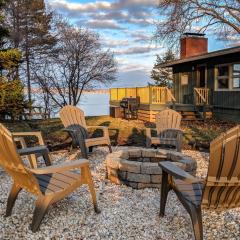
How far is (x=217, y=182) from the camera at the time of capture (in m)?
2.59

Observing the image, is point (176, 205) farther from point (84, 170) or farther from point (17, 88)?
point (17, 88)

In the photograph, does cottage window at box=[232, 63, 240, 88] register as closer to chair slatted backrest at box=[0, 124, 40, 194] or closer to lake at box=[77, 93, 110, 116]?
lake at box=[77, 93, 110, 116]

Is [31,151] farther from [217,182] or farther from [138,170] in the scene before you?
[217,182]

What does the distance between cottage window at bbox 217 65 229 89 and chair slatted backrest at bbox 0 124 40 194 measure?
42.0 feet

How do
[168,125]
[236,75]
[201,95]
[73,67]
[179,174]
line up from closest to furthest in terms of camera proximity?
[179,174] < [168,125] < [236,75] < [201,95] < [73,67]

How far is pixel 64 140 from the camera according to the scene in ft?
27.0

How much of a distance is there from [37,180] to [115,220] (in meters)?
0.87

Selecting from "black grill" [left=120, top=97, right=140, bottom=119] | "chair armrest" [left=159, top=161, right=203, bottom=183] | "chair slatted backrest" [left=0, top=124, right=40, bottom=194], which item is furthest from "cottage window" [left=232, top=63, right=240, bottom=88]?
"chair slatted backrest" [left=0, top=124, right=40, bottom=194]

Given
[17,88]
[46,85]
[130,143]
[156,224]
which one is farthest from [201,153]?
[46,85]

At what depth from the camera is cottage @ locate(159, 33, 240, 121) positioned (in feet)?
45.6

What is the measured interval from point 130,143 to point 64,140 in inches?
63.2

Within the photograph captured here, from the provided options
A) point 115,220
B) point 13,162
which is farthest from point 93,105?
point 13,162

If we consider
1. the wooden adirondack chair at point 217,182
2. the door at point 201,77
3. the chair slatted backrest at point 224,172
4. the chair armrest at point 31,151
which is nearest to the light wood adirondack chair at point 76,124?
the chair armrest at point 31,151

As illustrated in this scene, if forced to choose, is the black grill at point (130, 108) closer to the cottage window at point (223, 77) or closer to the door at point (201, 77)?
the door at point (201, 77)
